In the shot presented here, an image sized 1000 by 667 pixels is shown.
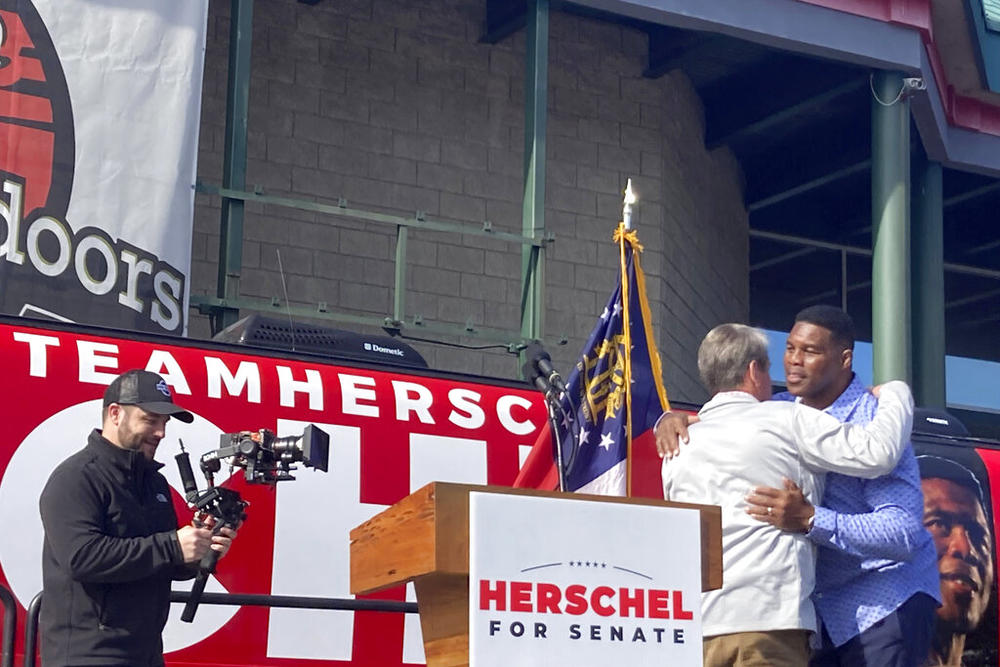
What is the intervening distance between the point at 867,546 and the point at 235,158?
617cm

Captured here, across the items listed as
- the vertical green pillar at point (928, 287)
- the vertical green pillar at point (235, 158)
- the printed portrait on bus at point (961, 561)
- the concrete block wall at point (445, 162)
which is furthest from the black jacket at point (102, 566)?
the vertical green pillar at point (928, 287)

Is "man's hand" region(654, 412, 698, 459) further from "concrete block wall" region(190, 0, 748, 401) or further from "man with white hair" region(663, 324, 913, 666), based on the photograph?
"concrete block wall" region(190, 0, 748, 401)

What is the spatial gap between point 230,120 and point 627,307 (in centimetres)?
402

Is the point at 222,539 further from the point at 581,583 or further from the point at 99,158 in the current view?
the point at 99,158

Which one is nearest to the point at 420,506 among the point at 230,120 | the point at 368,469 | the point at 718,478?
the point at 718,478

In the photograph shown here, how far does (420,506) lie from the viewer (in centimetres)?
380

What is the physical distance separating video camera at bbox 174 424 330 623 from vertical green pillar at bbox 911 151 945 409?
34.0 ft

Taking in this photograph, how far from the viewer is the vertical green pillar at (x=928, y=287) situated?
47.5 ft

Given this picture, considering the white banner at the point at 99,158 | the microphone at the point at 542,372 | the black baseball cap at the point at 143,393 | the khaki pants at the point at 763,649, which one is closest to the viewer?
the khaki pants at the point at 763,649

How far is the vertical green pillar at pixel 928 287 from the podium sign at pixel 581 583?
10.8 m

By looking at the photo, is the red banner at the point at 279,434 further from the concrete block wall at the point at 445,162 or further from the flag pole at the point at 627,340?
the concrete block wall at the point at 445,162

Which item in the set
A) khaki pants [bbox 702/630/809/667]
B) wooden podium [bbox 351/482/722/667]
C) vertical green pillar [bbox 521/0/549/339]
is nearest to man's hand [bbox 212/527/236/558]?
wooden podium [bbox 351/482/722/667]

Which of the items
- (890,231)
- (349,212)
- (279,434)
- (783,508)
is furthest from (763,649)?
(890,231)

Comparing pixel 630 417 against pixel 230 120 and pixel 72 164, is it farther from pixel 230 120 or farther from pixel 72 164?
pixel 230 120
